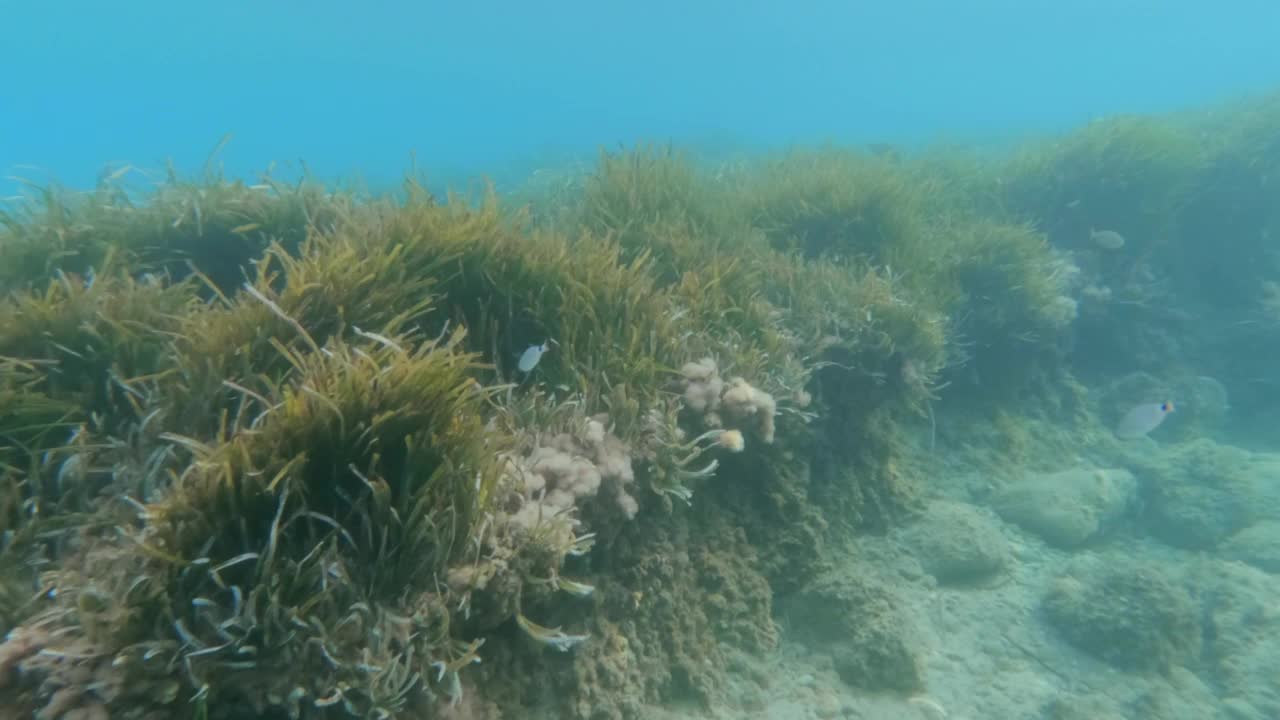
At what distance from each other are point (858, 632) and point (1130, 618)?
2977 mm

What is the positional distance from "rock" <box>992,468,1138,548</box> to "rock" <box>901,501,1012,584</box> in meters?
0.85

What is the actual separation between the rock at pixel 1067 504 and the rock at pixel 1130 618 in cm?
102

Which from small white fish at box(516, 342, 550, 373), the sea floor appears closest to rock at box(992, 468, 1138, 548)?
the sea floor

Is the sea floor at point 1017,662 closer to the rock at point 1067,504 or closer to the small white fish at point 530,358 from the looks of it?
the rock at point 1067,504

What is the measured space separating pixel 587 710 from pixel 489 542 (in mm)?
1283


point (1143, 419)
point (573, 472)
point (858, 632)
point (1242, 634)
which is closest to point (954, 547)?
point (858, 632)

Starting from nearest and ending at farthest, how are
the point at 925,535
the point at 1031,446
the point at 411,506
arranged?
the point at 411,506
the point at 925,535
the point at 1031,446

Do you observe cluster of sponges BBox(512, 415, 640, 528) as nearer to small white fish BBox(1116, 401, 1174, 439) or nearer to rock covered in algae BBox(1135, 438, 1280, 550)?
small white fish BBox(1116, 401, 1174, 439)

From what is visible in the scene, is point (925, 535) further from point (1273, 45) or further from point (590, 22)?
point (1273, 45)

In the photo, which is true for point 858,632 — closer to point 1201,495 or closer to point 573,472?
point 573,472

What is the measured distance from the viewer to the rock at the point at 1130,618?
5.80 m

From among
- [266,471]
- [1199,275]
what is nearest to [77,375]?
[266,471]

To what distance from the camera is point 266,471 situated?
2244 mm

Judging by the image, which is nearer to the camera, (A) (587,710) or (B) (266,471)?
(B) (266,471)
